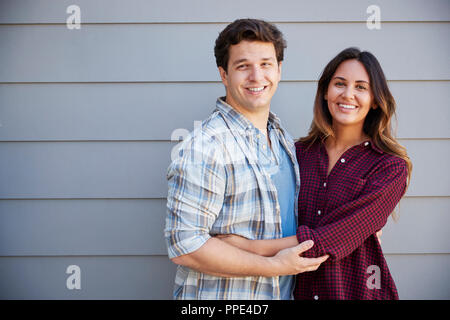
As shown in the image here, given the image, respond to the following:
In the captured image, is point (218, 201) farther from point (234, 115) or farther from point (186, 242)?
point (234, 115)

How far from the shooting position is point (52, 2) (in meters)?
2.08

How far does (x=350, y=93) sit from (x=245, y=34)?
1.78 feet

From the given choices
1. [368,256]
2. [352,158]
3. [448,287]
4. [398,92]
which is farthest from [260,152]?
[448,287]

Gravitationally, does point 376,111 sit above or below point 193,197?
above

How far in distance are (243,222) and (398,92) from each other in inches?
51.6

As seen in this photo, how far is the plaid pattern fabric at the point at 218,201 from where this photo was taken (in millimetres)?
1342

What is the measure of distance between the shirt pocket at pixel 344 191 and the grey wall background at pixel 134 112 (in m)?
0.65

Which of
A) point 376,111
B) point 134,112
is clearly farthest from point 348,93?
point 134,112

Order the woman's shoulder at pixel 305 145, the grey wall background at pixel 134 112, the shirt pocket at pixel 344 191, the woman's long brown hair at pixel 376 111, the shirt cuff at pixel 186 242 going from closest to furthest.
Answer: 1. the shirt cuff at pixel 186 242
2. the shirt pocket at pixel 344 191
3. the woman's long brown hair at pixel 376 111
4. the woman's shoulder at pixel 305 145
5. the grey wall background at pixel 134 112

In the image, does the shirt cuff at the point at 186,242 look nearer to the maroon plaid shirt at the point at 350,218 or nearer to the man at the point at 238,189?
the man at the point at 238,189

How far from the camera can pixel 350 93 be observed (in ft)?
5.28

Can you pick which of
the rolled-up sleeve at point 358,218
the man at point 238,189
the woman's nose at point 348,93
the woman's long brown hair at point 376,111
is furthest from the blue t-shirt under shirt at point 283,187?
the woman's nose at point 348,93

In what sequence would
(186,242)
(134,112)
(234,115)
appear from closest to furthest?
(186,242) < (234,115) < (134,112)
